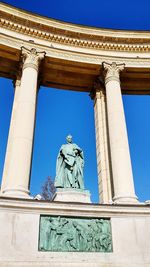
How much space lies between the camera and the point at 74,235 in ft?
66.2

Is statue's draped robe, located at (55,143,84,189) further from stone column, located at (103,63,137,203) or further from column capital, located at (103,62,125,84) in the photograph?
column capital, located at (103,62,125,84)

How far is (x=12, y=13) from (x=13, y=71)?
5974 mm

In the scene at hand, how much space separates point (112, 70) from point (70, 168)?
39.8 ft

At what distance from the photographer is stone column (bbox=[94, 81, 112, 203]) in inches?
1125

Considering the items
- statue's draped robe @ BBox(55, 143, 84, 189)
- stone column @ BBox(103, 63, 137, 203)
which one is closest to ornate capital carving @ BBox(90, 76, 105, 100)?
stone column @ BBox(103, 63, 137, 203)

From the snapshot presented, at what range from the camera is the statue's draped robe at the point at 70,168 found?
2458cm

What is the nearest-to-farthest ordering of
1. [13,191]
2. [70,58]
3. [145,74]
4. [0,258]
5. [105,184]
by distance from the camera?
1. [0,258]
2. [13,191]
3. [105,184]
4. [70,58]
5. [145,74]

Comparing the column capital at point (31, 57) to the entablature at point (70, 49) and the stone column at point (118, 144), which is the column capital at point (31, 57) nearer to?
the entablature at point (70, 49)

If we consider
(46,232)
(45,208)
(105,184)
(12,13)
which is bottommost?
(46,232)

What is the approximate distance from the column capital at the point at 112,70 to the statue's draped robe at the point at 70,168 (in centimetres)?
884

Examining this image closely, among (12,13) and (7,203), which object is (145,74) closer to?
(12,13)

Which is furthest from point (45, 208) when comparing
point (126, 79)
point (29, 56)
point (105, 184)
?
point (126, 79)

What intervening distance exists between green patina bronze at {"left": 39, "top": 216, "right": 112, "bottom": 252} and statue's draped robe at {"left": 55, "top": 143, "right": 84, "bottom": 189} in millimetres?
4162

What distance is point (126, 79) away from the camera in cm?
3494
